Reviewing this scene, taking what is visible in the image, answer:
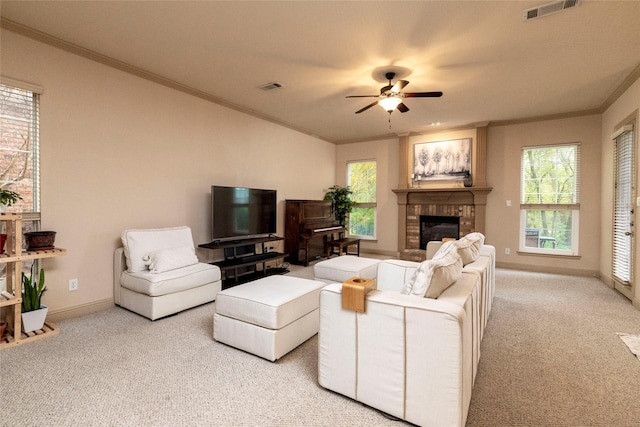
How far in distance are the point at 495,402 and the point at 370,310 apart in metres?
1.00

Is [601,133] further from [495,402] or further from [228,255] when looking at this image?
[228,255]

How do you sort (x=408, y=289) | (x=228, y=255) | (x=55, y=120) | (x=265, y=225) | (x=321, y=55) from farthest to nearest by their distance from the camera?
(x=265, y=225), (x=228, y=255), (x=321, y=55), (x=55, y=120), (x=408, y=289)

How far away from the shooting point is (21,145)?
2791 millimetres

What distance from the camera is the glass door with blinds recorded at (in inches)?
146

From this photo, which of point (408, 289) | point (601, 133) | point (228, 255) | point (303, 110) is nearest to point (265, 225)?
point (228, 255)

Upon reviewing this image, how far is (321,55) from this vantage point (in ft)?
10.5

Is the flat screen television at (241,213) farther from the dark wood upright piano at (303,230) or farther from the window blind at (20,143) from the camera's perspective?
the window blind at (20,143)

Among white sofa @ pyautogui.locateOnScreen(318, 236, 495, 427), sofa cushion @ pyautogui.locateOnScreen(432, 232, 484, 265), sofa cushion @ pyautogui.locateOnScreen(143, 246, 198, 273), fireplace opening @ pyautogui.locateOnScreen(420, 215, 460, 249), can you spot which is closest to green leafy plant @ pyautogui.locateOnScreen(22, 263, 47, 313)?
sofa cushion @ pyautogui.locateOnScreen(143, 246, 198, 273)

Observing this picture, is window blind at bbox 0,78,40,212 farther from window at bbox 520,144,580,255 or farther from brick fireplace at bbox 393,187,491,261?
window at bbox 520,144,580,255

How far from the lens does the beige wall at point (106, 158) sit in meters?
2.92

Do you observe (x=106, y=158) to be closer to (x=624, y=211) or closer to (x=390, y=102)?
(x=390, y=102)

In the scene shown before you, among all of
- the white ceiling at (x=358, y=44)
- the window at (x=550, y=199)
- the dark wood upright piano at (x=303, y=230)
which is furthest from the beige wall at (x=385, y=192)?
the window at (x=550, y=199)

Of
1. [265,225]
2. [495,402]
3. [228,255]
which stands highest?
[265,225]

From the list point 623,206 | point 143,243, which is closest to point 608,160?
point 623,206
